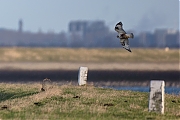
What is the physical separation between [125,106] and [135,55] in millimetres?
76366

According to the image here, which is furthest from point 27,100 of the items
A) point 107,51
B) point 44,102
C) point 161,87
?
point 107,51

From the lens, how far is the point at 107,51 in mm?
106562

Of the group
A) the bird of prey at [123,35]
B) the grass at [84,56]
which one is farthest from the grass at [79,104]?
the grass at [84,56]

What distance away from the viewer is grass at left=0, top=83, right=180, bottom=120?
23.2 metres

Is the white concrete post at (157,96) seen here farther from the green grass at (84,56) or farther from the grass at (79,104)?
the green grass at (84,56)

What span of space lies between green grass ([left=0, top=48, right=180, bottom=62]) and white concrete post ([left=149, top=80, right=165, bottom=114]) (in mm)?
71277

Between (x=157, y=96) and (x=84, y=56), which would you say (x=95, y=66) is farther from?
(x=157, y=96)

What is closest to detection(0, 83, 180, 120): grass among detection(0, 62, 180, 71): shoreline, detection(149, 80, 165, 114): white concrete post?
detection(149, 80, 165, 114): white concrete post

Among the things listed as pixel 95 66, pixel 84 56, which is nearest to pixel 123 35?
pixel 95 66

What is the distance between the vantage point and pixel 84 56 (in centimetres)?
10231

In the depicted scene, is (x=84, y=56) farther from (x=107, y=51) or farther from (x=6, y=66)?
(x=6, y=66)

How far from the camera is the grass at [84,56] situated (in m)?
97.4

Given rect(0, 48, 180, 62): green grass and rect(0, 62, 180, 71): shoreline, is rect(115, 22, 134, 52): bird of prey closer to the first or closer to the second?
rect(0, 62, 180, 71): shoreline

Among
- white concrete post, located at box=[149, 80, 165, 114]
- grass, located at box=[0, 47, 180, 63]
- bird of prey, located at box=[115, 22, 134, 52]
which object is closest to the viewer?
white concrete post, located at box=[149, 80, 165, 114]
